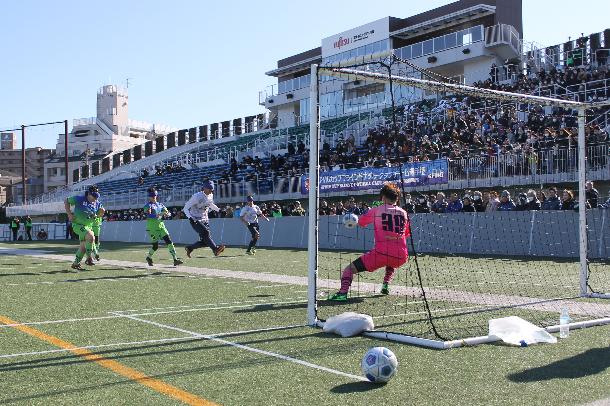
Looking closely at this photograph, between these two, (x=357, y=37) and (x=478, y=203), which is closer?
(x=478, y=203)

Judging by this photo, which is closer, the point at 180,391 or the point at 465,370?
the point at 180,391

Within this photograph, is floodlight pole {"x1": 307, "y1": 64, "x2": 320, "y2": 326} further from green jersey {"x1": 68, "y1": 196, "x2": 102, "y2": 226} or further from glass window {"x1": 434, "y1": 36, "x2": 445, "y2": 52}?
glass window {"x1": 434, "y1": 36, "x2": 445, "y2": 52}

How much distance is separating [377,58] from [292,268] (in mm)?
8968

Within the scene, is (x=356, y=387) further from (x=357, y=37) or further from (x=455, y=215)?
(x=357, y=37)

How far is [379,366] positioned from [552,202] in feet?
57.0

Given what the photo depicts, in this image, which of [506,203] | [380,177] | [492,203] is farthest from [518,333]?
[380,177]

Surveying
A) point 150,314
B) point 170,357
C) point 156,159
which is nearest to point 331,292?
point 150,314

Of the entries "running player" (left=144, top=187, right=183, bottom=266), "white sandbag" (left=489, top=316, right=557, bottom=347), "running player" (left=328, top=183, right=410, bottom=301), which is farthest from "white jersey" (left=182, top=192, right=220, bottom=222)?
"white sandbag" (left=489, top=316, right=557, bottom=347)

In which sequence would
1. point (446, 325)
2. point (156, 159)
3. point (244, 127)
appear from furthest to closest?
point (156, 159) < point (244, 127) < point (446, 325)

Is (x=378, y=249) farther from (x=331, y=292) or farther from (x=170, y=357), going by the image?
(x=170, y=357)

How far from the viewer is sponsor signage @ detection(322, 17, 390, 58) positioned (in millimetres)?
49034

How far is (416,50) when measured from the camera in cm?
4512

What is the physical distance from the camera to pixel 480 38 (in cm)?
4112

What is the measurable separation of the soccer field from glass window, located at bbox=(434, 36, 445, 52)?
36.4 meters
